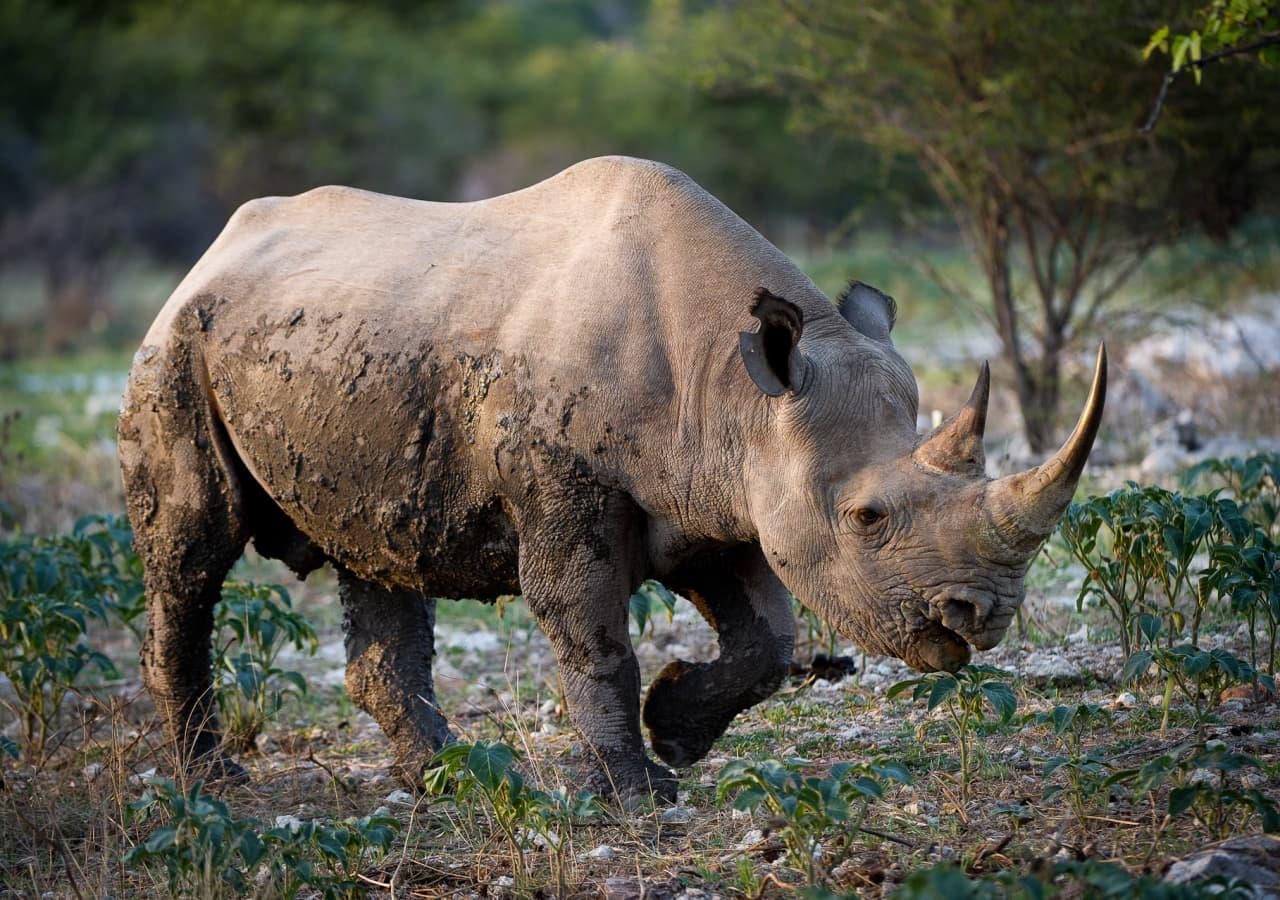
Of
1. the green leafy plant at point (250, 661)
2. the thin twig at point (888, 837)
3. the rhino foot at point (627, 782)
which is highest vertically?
the thin twig at point (888, 837)

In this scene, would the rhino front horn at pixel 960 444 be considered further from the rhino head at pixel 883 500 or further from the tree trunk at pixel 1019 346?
the tree trunk at pixel 1019 346

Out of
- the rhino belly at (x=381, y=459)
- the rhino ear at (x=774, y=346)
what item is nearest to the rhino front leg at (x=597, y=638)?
the rhino belly at (x=381, y=459)

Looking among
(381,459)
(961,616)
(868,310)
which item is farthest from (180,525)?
(961,616)

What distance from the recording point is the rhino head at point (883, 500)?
4379mm

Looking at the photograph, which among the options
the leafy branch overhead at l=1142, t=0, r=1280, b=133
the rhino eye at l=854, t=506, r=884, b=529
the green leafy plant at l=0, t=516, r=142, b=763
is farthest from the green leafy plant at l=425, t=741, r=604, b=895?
the leafy branch overhead at l=1142, t=0, r=1280, b=133

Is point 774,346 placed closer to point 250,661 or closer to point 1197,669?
point 1197,669

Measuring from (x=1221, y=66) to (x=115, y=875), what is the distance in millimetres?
8360

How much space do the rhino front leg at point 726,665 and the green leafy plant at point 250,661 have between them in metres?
1.72

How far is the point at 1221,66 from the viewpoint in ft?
32.9

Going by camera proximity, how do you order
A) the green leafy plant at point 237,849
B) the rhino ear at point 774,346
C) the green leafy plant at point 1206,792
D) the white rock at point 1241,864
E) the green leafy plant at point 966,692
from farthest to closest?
the rhino ear at point 774,346
the green leafy plant at point 966,692
the green leafy plant at point 237,849
the green leafy plant at point 1206,792
the white rock at point 1241,864

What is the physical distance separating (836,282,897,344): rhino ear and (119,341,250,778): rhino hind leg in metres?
2.46

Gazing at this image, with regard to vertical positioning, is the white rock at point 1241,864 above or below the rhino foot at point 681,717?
above

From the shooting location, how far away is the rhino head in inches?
172

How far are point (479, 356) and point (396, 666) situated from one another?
163 cm
